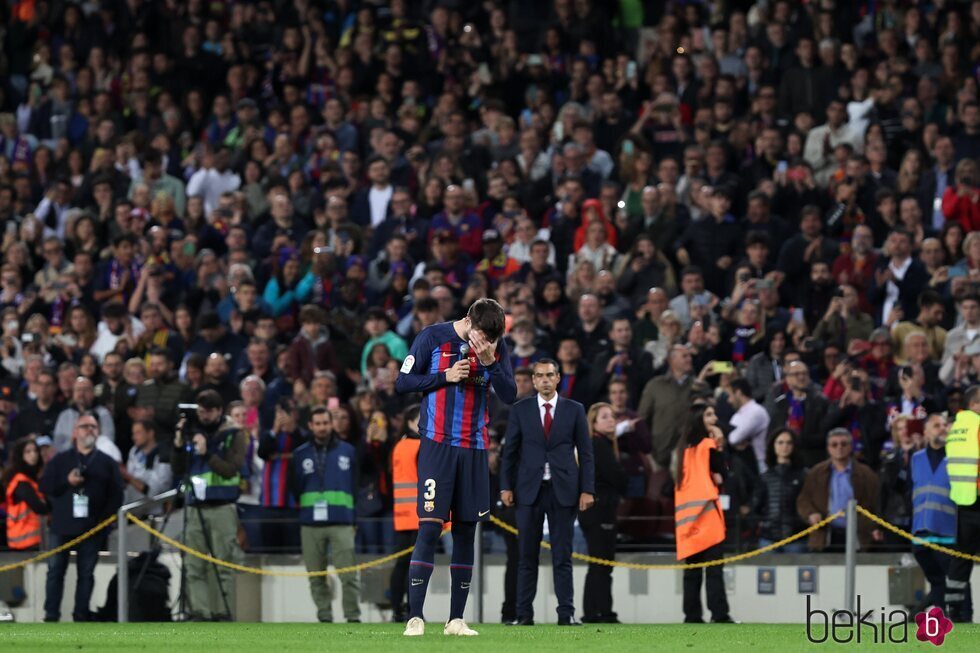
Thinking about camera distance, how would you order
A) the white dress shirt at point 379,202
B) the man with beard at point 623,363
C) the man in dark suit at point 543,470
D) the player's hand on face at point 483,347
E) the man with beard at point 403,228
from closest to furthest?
1. the player's hand on face at point 483,347
2. the man in dark suit at point 543,470
3. the man with beard at point 623,363
4. the man with beard at point 403,228
5. the white dress shirt at point 379,202

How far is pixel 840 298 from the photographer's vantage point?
20.4 meters

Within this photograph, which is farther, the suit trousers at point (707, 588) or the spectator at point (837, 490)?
the spectator at point (837, 490)

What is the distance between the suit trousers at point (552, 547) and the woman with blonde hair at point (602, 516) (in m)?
1.87

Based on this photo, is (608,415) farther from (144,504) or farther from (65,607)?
(65,607)

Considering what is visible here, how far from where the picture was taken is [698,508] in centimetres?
1719

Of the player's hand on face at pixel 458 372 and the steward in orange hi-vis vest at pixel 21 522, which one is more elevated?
the player's hand on face at pixel 458 372

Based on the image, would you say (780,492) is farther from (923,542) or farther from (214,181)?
(214,181)

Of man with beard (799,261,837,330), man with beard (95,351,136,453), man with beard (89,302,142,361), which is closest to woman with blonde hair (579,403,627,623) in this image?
man with beard (799,261,837,330)

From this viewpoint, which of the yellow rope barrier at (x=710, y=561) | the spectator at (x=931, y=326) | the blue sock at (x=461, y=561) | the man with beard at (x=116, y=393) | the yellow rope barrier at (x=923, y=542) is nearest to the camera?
the blue sock at (x=461, y=561)

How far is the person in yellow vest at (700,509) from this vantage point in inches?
678

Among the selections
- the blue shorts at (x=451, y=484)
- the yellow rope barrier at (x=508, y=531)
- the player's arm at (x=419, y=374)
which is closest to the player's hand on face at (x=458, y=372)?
the player's arm at (x=419, y=374)

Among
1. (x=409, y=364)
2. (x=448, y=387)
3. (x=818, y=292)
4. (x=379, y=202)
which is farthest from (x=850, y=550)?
(x=379, y=202)

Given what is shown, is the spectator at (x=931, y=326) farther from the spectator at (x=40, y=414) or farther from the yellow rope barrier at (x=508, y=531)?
the spectator at (x=40, y=414)

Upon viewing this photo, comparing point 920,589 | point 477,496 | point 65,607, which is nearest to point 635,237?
point 920,589
